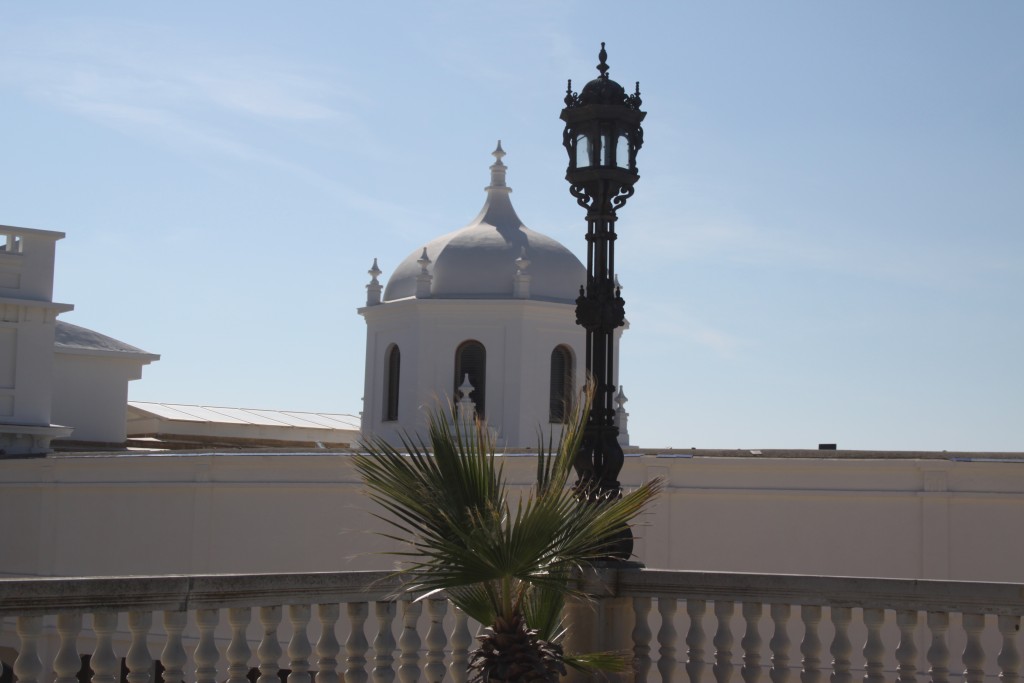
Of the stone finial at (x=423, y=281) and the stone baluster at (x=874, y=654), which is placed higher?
the stone finial at (x=423, y=281)

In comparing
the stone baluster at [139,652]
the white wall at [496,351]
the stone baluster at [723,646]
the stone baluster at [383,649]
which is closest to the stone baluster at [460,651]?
the stone baluster at [383,649]

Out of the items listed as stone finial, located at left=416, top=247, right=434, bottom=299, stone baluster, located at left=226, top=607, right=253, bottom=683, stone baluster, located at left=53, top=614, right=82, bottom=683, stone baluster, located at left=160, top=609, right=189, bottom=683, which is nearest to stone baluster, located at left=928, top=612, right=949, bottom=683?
stone baluster, located at left=226, top=607, right=253, bottom=683

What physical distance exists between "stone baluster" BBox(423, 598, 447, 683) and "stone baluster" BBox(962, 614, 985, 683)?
2.77 meters

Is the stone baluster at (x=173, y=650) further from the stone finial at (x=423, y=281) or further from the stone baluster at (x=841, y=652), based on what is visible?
the stone finial at (x=423, y=281)

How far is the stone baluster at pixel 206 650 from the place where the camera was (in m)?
6.70

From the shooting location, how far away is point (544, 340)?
31203 mm

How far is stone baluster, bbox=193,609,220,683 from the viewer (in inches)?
264

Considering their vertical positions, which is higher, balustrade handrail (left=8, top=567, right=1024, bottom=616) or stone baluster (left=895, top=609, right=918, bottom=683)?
balustrade handrail (left=8, top=567, right=1024, bottom=616)

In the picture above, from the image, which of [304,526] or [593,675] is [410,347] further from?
[593,675]

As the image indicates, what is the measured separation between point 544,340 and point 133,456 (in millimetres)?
10349

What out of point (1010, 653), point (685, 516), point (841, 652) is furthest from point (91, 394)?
point (1010, 653)

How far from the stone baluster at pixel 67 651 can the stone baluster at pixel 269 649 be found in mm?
930

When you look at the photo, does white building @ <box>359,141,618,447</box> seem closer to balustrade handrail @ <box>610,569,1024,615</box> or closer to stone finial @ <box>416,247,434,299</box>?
stone finial @ <box>416,247,434,299</box>

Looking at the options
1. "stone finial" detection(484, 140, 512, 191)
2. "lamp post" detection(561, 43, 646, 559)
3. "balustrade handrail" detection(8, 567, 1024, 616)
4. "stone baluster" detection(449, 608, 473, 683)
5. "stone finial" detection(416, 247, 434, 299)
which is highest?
"stone finial" detection(484, 140, 512, 191)
